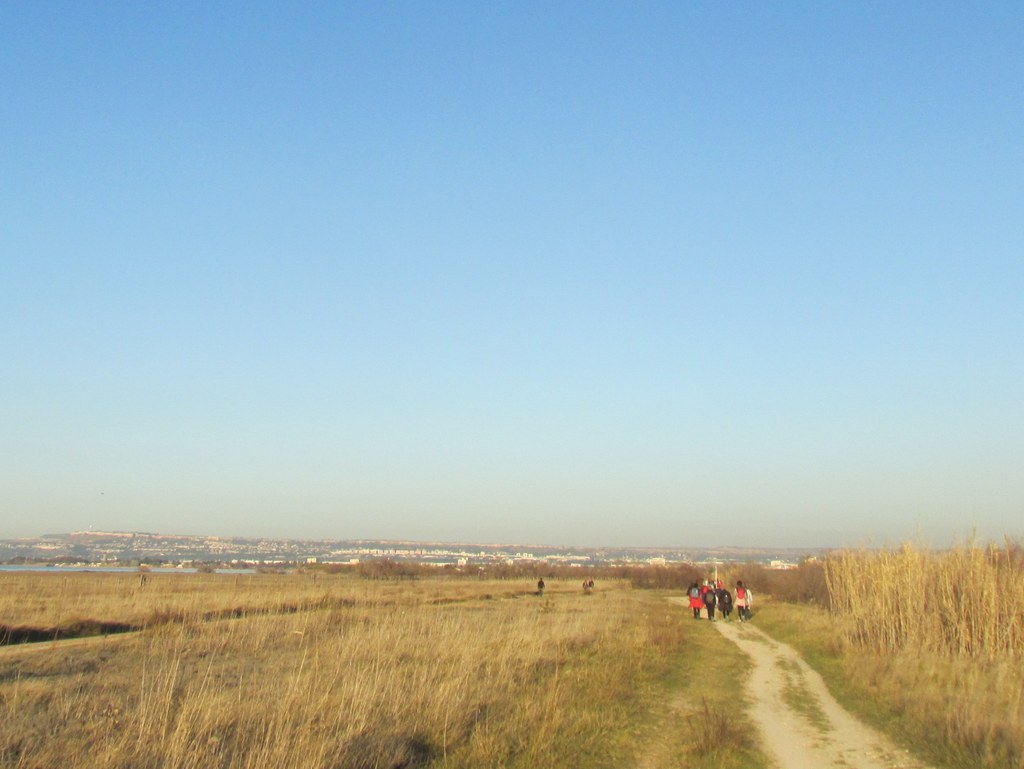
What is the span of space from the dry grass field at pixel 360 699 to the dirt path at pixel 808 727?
673mm

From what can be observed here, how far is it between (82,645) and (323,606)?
14438mm

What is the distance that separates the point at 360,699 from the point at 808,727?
Result: 6.97 metres

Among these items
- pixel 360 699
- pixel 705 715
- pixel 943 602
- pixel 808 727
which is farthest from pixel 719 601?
pixel 360 699

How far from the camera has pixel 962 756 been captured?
33.3 feet

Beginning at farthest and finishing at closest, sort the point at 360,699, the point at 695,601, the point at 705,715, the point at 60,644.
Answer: the point at 695,601 < the point at 60,644 < the point at 705,715 < the point at 360,699

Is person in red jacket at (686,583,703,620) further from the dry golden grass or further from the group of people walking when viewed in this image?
the dry golden grass

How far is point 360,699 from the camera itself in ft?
34.9

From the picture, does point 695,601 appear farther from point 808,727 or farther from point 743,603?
point 808,727

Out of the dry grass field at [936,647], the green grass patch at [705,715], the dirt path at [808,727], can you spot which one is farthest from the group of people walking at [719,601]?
the dirt path at [808,727]

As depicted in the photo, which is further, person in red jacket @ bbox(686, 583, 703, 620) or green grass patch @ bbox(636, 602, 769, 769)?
person in red jacket @ bbox(686, 583, 703, 620)

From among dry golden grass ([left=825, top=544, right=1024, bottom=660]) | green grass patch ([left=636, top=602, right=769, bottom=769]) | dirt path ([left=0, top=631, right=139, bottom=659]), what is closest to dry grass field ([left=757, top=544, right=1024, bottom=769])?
dry golden grass ([left=825, top=544, right=1024, bottom=660])

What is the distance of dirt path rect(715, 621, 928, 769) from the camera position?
10.2 metres

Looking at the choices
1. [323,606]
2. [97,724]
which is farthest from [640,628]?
[97,724]

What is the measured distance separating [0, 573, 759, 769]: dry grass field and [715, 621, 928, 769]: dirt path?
0.67 meters
